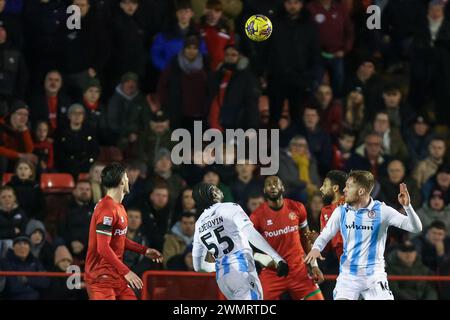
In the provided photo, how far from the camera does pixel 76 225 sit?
17766mm

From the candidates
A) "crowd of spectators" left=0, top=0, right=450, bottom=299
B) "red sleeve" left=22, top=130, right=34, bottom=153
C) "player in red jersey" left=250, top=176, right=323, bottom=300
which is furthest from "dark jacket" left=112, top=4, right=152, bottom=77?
"player in red jersey" left=250, top=176, right=323, bottom=300

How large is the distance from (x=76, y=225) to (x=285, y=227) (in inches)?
134

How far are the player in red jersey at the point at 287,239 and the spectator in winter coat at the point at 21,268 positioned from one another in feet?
9.46

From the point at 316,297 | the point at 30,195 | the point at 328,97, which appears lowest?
the point at 316,297

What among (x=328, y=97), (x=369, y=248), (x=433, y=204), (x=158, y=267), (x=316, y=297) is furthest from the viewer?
(x=328, y=97)

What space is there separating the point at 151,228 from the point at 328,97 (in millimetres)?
3693

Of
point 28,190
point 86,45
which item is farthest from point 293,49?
point 28,190

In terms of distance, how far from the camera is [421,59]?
20422 millimetres

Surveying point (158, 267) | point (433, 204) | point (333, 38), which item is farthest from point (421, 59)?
point (158, 267)

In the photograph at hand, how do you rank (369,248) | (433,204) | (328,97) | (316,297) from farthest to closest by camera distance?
(328,97) < (433,204) < (316,297) < (369,248)

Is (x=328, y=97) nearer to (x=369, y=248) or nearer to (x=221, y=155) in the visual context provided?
(x=221, y=155)

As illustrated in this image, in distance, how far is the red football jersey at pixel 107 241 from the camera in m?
13.6

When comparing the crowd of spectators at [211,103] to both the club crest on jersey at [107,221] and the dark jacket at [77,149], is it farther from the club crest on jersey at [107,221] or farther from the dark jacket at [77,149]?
the club crest on jersey at [107,221]

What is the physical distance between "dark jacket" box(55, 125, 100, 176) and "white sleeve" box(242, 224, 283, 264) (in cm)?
580
